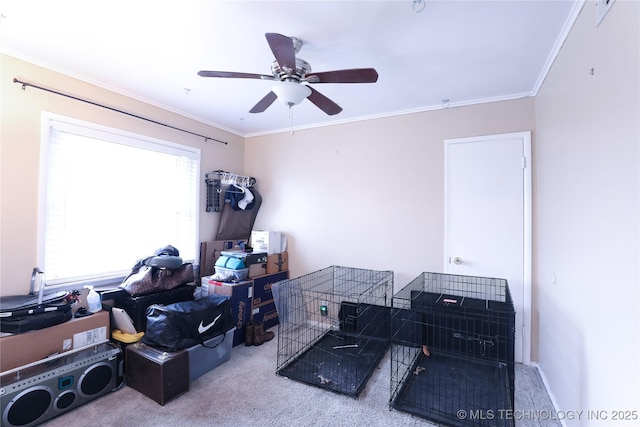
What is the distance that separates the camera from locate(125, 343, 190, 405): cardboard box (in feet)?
7.04

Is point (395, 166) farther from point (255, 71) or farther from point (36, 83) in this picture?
point (36, 83)

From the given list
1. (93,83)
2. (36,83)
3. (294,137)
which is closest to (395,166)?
(294,137)

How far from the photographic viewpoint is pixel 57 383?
1964mm

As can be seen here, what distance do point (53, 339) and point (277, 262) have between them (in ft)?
7.19

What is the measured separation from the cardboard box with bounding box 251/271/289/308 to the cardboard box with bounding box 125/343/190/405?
Result: 1090mm

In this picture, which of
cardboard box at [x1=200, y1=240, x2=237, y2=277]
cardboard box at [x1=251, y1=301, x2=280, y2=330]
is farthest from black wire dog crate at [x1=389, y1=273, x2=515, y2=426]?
cardboard box at [x1=200, y1=240, x2=237, y2=277]

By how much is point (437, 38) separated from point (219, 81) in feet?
6.00

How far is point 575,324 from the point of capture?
171 cm

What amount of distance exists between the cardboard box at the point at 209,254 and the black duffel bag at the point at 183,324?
3.31ft

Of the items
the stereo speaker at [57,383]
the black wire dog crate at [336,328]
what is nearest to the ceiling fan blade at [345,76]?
the black wire dog crate at [336,328]

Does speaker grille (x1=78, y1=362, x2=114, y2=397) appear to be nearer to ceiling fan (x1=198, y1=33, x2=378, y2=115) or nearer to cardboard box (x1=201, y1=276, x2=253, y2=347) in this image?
cardboard box (x1=201, y1=276, x2=253, y2=347)

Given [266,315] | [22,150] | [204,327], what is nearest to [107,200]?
[22,150]

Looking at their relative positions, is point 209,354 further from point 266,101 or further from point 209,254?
point 266,101

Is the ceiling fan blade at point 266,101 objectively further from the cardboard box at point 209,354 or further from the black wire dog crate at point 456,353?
the cardboard box at point 209,354
